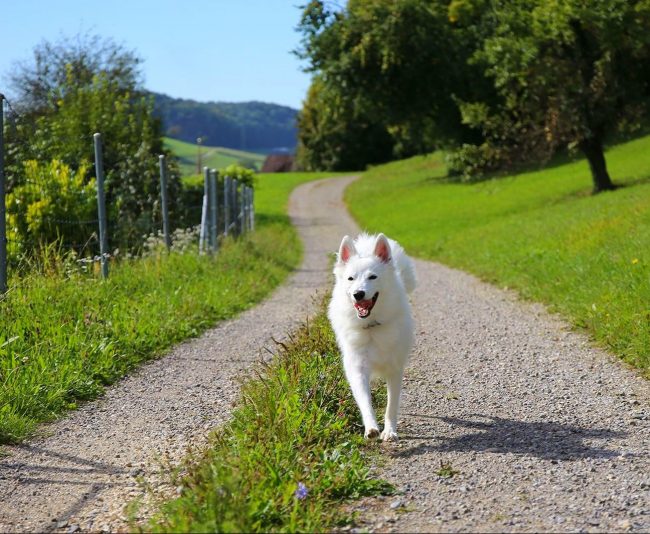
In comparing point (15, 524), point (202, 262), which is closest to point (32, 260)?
point (202, 262)

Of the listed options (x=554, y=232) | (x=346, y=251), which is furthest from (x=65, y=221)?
(x=554, y=232)

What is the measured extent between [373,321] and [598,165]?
26.3 meters

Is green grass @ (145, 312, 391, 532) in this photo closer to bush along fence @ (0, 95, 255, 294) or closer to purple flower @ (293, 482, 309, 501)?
purple flower @ (293, 482, 309, 501)

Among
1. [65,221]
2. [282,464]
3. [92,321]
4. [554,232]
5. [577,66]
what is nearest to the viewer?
[282,464]

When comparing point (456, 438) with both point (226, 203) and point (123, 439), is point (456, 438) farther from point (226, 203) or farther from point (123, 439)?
point (226, 203)

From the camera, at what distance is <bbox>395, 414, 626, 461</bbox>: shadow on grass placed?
18.9ft

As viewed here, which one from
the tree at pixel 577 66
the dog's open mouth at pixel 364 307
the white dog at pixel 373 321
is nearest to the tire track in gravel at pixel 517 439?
the white dog at pixel 373 321

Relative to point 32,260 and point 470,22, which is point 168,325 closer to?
point 32,260

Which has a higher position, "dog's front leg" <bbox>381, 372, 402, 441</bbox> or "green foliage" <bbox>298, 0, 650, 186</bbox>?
"green foliage" <bbox>298, 0, 650, 186</bbox>

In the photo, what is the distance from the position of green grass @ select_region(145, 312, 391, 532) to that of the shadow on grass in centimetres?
58

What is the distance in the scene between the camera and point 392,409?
6.40 meters

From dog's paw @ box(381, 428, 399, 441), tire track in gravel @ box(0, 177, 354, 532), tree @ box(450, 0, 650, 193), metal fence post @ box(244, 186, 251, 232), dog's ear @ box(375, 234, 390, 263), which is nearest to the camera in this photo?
tire track in gravel @ box(0, 177, 354, 532)

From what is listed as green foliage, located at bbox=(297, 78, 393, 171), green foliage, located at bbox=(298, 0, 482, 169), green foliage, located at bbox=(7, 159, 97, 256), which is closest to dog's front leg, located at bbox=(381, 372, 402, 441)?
green foliage, located at bbox=(7, 159, 97, 256)

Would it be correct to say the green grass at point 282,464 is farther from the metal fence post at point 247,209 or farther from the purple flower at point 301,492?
the metal fence post at point 247,209
